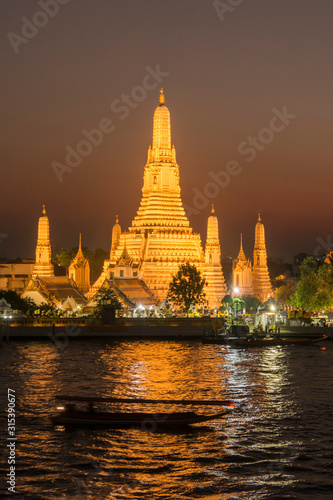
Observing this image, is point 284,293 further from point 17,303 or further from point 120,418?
point 120,418

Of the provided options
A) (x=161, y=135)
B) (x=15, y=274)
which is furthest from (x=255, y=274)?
(x=15, y=274)

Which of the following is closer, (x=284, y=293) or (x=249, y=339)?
(x=249, y=339)

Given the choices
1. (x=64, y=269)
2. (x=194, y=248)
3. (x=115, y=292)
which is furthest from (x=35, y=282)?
(x=64, y=269)

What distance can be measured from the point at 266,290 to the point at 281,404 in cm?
8126

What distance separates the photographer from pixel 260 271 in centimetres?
12362

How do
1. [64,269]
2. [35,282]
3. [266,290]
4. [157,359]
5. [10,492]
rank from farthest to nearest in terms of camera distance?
1. [64,269]
2. [266,290]
3. [35,282]
4. [157,359]
5. [10,492]

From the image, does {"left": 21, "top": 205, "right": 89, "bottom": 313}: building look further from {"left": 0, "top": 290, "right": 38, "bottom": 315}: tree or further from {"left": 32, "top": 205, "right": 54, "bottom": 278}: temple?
{"left": 0, "top": 290, "right": 38, "bottom": 315}: tree

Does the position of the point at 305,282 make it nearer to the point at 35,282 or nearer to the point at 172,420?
the point at 35,282

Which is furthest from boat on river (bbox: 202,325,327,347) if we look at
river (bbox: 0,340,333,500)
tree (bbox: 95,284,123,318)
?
river (bbox: 0,340,333,500)

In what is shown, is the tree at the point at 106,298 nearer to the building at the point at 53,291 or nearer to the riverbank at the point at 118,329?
the riverbank at the point at 118,329

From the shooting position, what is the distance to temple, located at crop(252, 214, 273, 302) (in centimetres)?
12200

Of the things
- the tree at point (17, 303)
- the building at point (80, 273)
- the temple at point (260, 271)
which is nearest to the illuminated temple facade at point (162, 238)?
the building at point (80, 273)

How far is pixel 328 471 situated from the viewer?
2938 cm

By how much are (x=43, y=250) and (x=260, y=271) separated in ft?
105
